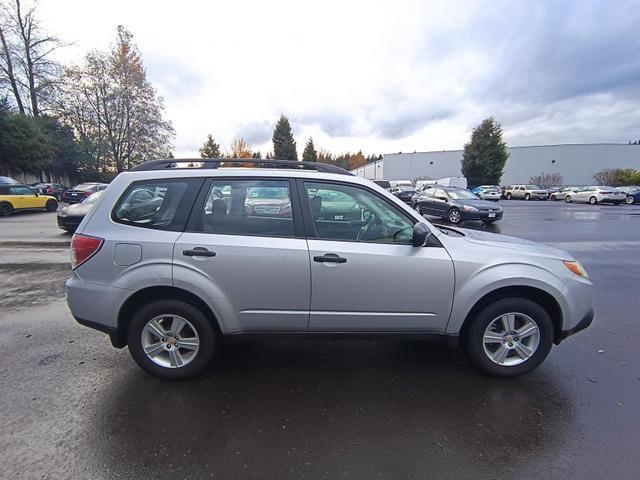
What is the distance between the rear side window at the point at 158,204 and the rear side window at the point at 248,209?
18 cm

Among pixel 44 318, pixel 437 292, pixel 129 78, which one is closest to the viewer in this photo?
pixel 437 292

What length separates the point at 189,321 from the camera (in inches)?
113

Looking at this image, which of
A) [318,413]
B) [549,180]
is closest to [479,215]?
[318,413]

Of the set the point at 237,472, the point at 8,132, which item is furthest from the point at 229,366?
the point at 8,132

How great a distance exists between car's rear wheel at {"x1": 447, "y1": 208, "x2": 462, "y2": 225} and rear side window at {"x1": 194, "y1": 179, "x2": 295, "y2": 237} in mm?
12690

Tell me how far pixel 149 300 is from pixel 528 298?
3403 mm

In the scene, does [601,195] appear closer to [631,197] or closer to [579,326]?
[631,197]

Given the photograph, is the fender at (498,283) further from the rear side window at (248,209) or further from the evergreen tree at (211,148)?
the evergreen tree at (211,148)

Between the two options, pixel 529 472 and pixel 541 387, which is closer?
pixel 529 472

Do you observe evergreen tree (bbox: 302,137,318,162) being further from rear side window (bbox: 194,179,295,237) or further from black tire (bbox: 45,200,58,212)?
rear side window (bbox: 194,179,295,237)

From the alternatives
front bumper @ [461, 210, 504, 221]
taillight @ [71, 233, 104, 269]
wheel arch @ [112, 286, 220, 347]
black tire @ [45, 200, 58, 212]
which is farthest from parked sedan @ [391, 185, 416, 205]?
black tire @ [45, 200, 58, 212]

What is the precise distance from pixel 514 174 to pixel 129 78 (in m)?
58.8

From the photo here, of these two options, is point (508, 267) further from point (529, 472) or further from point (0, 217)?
point (0, 217)

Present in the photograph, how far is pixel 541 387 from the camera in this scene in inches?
114
